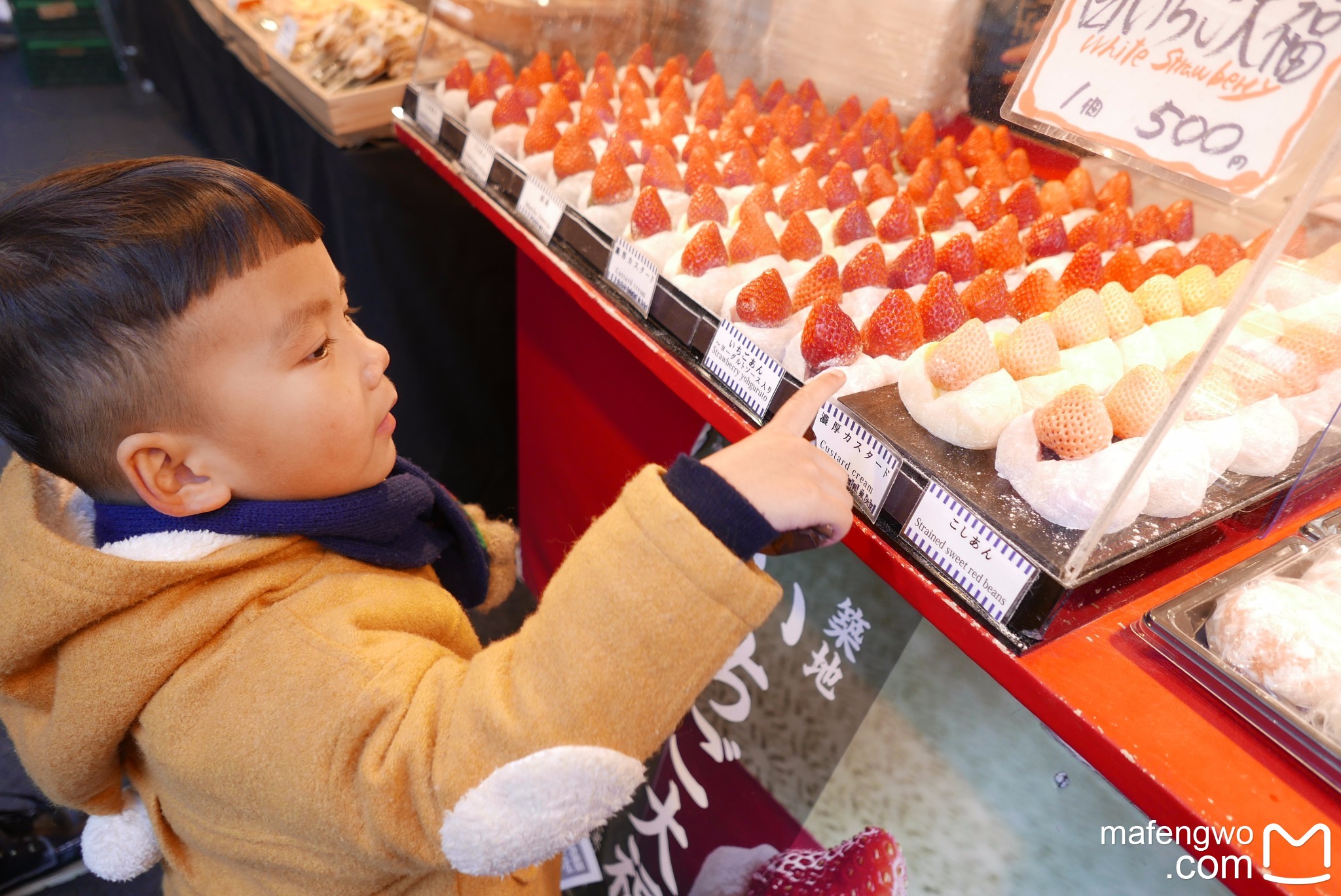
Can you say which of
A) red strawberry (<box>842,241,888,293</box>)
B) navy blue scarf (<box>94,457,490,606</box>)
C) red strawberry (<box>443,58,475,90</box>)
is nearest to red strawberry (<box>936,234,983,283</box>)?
red strawberry (<box>842,241,888,293</box>)

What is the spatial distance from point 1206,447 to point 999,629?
303mm

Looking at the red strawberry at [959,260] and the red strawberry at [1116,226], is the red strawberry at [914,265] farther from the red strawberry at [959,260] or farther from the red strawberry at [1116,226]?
the red strawberry at [1116,226]

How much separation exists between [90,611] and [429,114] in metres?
1.50

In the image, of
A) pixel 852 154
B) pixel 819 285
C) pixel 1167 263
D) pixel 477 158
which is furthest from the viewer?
pixel 477 158

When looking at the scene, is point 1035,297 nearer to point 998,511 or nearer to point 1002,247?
point 1002,247

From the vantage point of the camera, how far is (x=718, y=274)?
1.22 meters

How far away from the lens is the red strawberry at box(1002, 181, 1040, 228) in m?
1.37

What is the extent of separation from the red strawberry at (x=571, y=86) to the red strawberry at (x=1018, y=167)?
98cm

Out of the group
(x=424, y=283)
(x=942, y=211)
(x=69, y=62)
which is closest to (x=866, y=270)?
(x=942, y=211)

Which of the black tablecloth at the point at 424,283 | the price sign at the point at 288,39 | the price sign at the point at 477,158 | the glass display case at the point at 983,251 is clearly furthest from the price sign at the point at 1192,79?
the price sign at the point at 288,39

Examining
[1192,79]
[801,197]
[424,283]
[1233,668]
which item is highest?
[1192,79]

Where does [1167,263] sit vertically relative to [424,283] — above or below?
above

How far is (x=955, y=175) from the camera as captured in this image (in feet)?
4.84

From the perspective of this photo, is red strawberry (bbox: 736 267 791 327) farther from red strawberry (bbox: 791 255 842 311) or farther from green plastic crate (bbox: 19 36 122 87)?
green plastic crate (bbox: 19 36 122 87)
